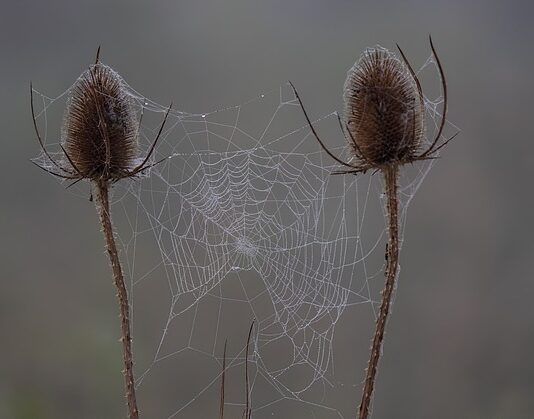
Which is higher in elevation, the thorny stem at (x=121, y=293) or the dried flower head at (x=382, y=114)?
the dried flower head at (x=382, y=114)

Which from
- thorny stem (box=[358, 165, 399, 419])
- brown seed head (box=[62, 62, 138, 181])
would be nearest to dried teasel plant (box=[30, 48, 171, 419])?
brown seed head (box=[62, 62, 138, 181])

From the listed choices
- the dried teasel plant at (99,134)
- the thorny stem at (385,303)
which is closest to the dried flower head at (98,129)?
the dried teasel plant at (99,134)

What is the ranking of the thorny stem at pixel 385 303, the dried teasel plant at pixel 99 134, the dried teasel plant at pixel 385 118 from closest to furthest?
the thorny stem at pixel 385 303 < the dried teasel plant at pixel 385 118 < the dried teasel plant at pixel 99 134

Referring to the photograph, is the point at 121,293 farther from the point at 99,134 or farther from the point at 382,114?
the point at 382,114

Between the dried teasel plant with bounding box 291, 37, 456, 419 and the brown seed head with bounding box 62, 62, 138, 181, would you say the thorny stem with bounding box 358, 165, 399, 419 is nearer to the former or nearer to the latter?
the dried teasel plant with bounding box 291, 37, 456, 419

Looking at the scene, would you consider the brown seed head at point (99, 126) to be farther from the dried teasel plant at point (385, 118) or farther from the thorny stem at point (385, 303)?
the thorny stem at point (385, 303)

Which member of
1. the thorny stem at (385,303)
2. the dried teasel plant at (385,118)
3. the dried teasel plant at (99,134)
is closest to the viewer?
the thorny stem at (385,303)

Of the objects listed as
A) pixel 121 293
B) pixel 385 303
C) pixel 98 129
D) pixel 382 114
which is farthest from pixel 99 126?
pixel 385 303
